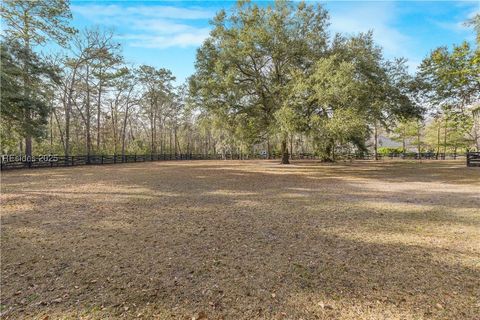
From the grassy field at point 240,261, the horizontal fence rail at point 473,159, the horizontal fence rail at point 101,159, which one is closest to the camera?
the grassy field at point 240,261

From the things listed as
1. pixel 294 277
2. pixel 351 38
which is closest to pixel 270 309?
pixel 294 277

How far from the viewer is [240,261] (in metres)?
3.65

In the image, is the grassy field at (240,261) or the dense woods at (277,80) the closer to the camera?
the grassy field at (240,261)

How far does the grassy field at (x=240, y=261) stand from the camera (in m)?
2.62

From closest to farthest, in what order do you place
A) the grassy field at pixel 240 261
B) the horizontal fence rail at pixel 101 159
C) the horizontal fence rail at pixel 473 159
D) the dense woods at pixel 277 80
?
the grassy field at pixel 240 261 → the dense woods at pixel 277 80 → the horizontal fence rail at pixel 101 159 → the horizontal fence rail at pixel 473 159

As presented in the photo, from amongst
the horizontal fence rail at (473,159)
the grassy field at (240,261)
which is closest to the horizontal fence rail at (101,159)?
the horizontal fence rail at (473,159)

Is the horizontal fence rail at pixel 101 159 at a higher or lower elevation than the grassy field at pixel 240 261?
higher

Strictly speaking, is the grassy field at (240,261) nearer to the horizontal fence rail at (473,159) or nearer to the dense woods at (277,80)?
the dense woods at (277,80)

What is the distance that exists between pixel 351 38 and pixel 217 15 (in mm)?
10761

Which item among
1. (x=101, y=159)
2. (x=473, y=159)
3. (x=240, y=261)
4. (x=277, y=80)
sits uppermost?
(x=277, y=80)

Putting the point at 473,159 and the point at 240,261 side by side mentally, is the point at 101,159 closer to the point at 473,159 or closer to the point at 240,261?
the point at 240,261

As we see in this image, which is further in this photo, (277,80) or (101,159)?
(101,159)

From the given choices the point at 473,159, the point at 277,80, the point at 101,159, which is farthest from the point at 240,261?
the point at 101,159

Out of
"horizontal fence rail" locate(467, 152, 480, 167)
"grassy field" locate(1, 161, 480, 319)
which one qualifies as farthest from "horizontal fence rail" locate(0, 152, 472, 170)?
"grassy field" locate(1, 161, 480, 319)
